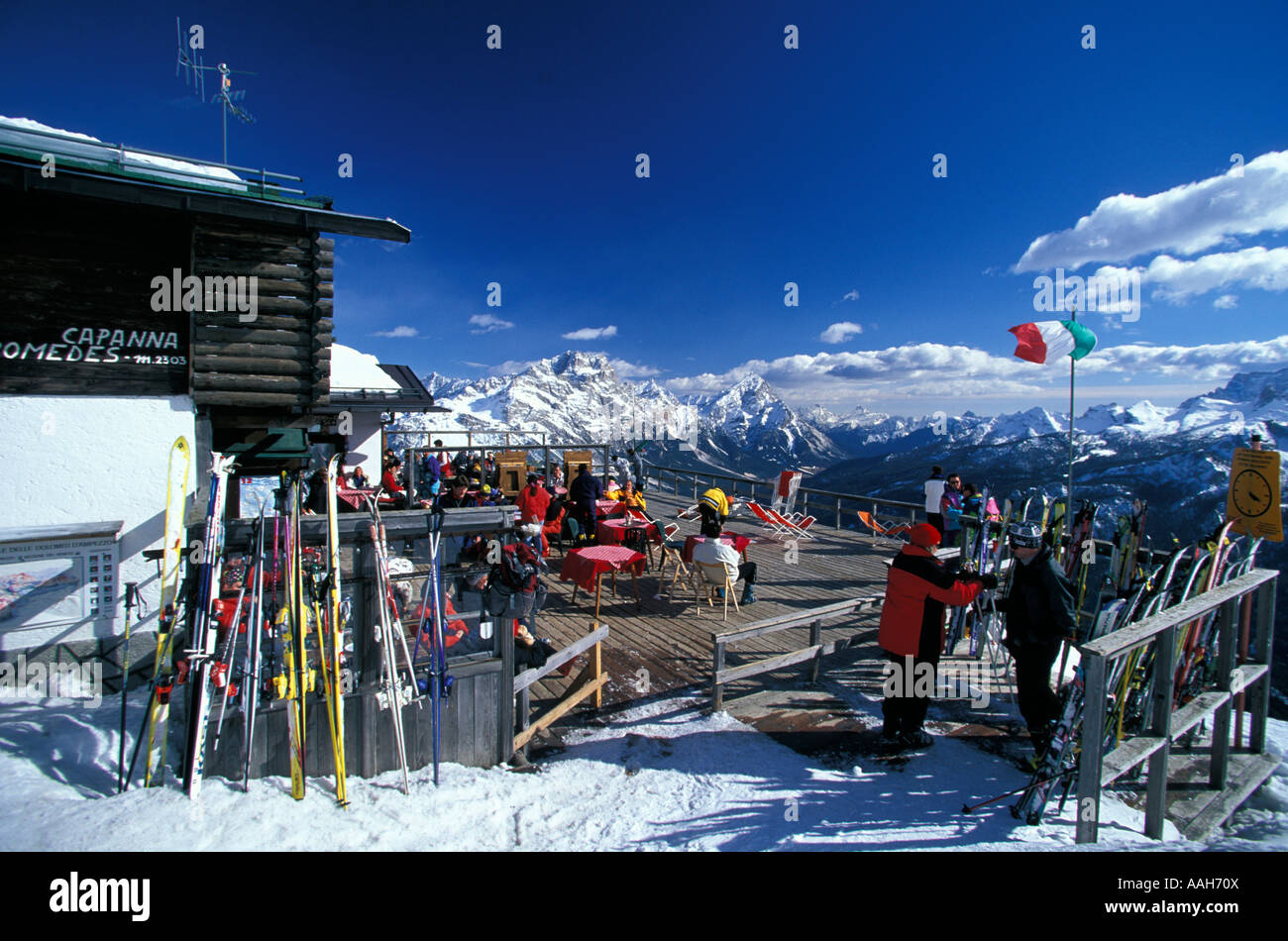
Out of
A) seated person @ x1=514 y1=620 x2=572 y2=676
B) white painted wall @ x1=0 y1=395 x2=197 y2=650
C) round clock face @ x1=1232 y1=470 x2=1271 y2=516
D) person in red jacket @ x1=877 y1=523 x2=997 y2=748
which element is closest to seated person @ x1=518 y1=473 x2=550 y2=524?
seated person @ x1=514 y1=620 x2=572 y2=676

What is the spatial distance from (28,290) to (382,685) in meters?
5.64

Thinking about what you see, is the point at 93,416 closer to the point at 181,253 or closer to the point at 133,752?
the point at 181,253

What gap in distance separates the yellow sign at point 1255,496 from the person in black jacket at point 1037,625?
2.48 meters

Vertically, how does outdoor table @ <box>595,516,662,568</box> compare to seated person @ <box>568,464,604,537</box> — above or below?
below

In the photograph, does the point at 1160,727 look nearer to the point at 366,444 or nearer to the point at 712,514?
the point at 712,514

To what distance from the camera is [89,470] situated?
5.50 m

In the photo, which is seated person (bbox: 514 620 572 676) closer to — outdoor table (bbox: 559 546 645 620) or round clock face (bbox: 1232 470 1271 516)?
outdoor table (bbox: 559 546 645 620)

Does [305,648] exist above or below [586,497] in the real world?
below

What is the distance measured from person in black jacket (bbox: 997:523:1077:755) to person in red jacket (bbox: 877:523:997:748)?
0.30 m

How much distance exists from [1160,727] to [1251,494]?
12.1 feet

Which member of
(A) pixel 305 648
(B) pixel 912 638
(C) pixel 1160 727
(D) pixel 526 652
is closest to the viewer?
(C) pixel 1160 727

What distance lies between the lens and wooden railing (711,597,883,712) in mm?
5234

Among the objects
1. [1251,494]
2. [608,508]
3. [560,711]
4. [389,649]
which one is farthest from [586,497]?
[1251,494]
